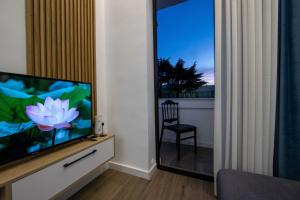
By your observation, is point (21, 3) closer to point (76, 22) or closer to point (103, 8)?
point (76, 22)

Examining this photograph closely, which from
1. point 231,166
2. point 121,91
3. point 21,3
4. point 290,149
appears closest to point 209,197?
point 231,166

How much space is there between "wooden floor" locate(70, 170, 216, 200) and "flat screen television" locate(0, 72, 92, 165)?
2.19 ft

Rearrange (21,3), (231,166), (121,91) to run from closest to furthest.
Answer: (21,3), (231,166), (121,91)

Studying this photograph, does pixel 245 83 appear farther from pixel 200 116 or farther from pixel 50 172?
pixel 50 172

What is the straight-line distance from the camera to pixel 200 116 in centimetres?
292

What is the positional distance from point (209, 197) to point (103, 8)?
273cm

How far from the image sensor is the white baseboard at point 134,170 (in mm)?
1889

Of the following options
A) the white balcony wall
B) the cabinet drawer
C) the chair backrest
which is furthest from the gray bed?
the chair backrest

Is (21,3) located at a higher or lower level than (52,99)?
higher

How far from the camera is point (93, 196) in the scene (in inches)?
62.1

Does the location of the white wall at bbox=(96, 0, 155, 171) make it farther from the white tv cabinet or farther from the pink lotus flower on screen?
the pink lotus flower on screen

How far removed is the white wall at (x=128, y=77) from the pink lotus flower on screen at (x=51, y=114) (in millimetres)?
686

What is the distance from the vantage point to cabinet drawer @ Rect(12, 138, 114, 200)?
36.2 inches

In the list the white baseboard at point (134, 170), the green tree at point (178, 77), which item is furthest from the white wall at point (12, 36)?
the green tree at point (178, 77)
